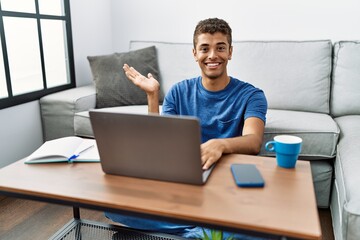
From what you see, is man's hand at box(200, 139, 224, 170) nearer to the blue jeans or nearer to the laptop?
the laptop

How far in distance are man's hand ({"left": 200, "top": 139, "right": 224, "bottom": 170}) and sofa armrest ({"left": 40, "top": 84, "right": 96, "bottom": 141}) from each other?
1458 mm

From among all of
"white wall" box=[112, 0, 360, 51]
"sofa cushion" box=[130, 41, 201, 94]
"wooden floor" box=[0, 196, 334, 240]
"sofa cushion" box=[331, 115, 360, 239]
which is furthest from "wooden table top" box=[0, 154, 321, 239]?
"white wall" box=[112, 0, 360, 51]

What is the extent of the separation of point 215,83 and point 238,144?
42cm

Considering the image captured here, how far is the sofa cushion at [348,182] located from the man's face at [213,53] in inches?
27.1

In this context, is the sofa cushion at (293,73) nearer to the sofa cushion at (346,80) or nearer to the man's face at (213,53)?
the sofa cushion at (346,80)

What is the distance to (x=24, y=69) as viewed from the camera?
2.39m

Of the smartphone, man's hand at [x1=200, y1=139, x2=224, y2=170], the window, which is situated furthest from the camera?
the window

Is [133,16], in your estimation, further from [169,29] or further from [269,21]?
[269,21]

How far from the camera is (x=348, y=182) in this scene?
1.37 meters

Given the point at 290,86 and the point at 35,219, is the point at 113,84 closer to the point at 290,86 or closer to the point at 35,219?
the point at 35,219

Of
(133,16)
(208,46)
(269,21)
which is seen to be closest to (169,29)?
(133,16)

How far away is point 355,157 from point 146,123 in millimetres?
1147

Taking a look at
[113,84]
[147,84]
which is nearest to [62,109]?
[113,84]

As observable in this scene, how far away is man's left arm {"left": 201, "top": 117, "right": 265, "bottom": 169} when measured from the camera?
41.7 inches
